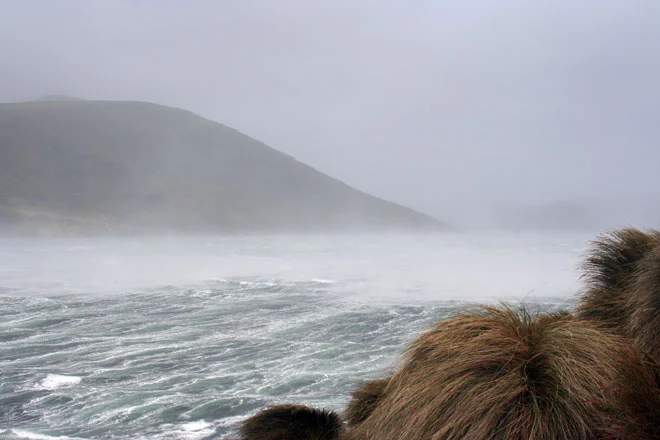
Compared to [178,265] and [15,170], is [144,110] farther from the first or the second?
[178,265]

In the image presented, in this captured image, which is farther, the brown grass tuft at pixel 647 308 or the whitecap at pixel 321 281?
the whitecap at pixel 321 281

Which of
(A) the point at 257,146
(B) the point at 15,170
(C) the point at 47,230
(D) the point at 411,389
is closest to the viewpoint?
(D) the point at 411,389

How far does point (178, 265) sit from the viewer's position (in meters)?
36.8

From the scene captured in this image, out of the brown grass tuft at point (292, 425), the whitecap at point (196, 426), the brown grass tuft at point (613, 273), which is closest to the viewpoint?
the brown grass tuft at point (292, 425)

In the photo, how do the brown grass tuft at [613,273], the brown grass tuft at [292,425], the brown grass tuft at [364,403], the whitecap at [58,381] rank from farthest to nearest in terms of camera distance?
the whitecap at [58,381] < the brown grass tuft at [613,273] < the brown grass tuft at [292,425] < the brown grass tuft at [364,403]

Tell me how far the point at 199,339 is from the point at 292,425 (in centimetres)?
842

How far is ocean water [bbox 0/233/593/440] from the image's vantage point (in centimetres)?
845

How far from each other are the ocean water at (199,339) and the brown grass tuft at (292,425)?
1236 mm

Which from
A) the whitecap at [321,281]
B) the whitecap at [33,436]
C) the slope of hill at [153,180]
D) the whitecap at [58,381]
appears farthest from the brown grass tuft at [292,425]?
the slope of hill at [153,180]

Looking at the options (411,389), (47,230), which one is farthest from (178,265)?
(47,230)

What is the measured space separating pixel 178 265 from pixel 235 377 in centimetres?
2773

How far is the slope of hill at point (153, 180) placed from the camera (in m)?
102

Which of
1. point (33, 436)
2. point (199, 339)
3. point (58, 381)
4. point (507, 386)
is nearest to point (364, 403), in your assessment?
point (507, 386)

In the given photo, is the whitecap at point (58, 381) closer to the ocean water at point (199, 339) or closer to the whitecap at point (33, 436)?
the ocean water at point (199, 339)
